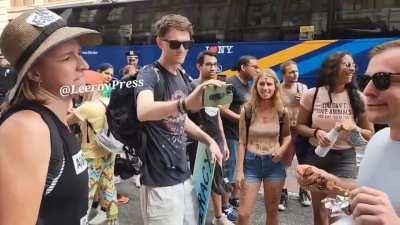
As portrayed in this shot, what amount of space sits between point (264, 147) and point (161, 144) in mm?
1633

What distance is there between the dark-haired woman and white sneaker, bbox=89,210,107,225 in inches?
90.2

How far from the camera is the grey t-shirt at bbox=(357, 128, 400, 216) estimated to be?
1.53 m

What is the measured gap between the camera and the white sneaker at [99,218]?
17.3 ft

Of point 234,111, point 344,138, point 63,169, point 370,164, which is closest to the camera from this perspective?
point 63,169

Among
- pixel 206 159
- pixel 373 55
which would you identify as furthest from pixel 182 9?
pixel 373 55

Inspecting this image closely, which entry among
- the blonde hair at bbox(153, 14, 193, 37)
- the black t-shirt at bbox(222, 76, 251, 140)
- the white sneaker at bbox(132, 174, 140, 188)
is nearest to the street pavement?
the white sneaker at bbox(132, 174, 140, 188)

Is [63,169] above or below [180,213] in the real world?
above

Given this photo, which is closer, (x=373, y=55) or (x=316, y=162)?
(x=373, y=55)

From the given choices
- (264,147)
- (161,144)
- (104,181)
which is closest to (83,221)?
(161,144)

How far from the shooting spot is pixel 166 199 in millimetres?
2885

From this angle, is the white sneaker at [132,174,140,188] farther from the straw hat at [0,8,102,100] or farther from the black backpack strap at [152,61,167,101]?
the straw hat at [0,8,102,100]

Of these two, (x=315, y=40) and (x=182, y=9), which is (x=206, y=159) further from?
(x=182, y=9)

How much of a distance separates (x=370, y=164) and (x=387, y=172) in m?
0.11

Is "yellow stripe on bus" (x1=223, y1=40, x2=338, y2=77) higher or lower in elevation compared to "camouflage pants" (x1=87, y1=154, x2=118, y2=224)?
higher
